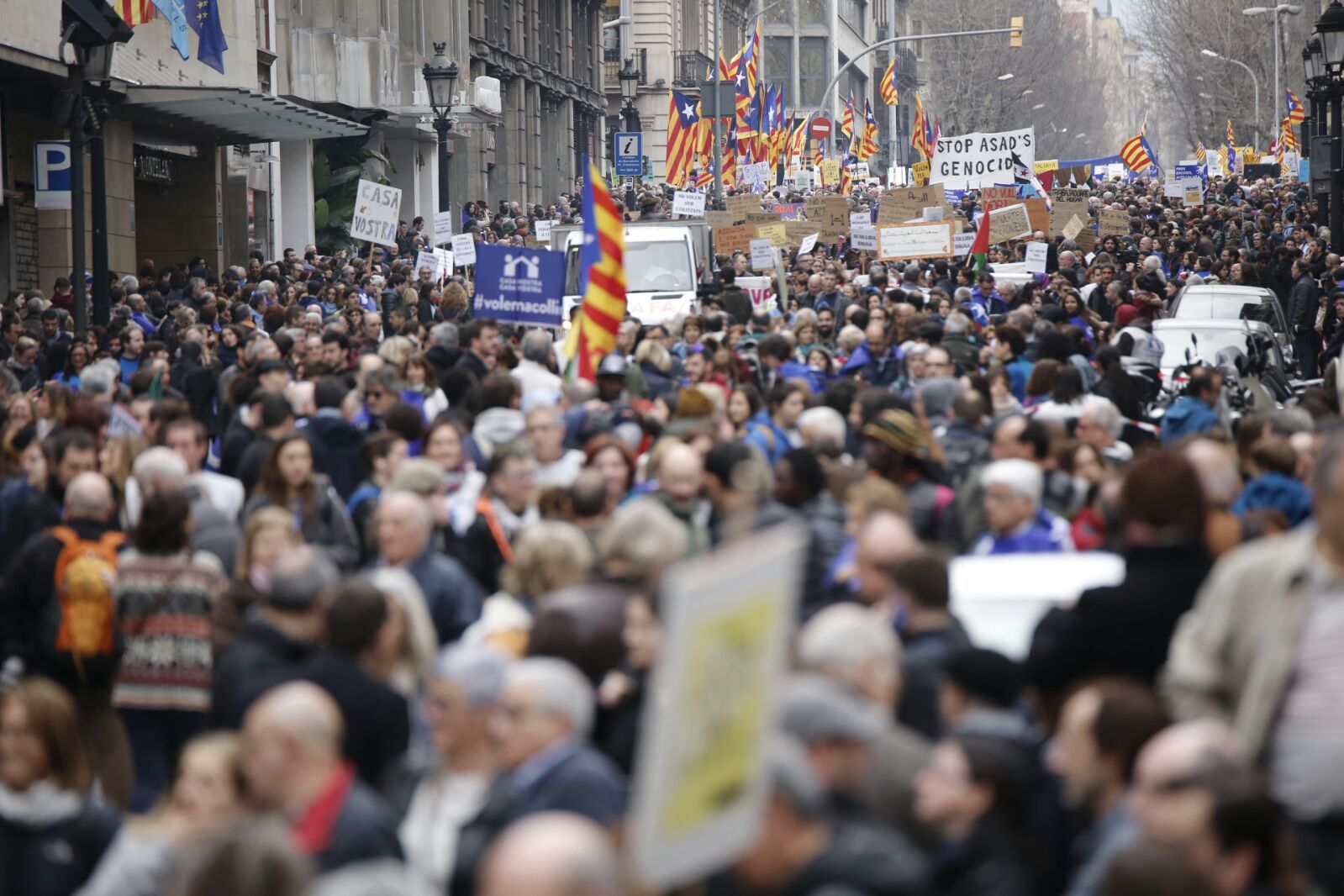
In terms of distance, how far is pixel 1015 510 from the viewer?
23.8ft

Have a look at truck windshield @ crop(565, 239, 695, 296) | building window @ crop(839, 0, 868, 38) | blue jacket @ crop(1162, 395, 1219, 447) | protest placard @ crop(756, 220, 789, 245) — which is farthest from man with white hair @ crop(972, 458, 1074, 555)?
building window @ crop(839, 0, 868, 38)

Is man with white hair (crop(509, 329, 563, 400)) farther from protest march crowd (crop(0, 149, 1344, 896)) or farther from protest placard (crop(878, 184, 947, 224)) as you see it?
protest placard (crop(878, 184, 947, 224))

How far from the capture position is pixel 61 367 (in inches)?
607

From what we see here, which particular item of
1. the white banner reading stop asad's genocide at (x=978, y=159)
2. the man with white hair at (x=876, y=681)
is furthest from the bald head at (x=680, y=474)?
the white banner reading stop asad's genocide at (x=978, y=159)

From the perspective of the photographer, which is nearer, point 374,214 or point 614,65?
point 374,214

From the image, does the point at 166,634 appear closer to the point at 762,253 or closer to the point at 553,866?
the point at 553,866

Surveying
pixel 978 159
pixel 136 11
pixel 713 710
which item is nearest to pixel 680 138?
pixel 978 159

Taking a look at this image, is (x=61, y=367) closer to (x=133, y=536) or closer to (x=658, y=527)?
(x=133, y=536)

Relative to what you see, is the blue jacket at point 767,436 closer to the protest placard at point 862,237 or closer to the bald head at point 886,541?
the bald head at point 886,541

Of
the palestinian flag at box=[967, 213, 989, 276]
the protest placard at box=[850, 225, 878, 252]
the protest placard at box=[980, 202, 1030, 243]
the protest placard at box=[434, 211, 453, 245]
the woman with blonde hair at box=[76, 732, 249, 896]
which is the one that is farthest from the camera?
the protest placard at box=[850, 225, 878, 252]

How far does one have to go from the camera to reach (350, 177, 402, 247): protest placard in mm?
24453

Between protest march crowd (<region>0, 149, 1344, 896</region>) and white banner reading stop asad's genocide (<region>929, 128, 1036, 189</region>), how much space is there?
19.5m

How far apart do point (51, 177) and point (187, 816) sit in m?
16.8

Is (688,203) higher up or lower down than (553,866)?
higher up
